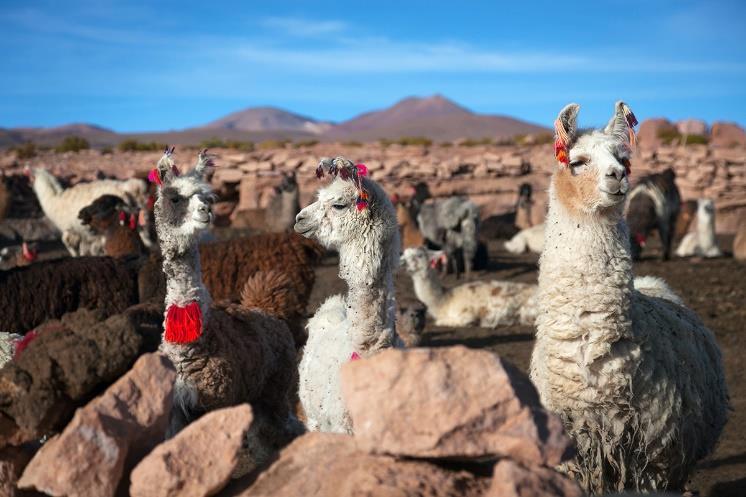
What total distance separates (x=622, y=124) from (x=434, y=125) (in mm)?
127466

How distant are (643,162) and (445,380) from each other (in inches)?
1063

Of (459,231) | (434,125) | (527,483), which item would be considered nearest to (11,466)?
(527,483)

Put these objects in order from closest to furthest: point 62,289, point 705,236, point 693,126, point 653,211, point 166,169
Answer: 1. point 166,169
2. point 62,289
3. point 653,211
4. point 705,236
5. point 693,126

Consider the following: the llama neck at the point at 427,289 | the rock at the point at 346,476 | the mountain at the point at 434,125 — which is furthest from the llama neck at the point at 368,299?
the mountain at the point at 434,125

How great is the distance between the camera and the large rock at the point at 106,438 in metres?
2.96

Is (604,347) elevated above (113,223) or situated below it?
Answer: above

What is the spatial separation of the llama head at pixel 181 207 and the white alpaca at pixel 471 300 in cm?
718

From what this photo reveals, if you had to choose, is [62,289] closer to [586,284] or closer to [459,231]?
[586,284]

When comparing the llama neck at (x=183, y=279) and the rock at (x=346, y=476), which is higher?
the llama neck at (x=183, y=279)

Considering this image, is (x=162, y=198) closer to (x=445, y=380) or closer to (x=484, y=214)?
(x=445, y=380)

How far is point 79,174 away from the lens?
92.6 ft

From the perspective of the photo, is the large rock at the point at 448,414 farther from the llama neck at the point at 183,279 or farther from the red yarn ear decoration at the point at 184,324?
the llama neck at the point at 183,279

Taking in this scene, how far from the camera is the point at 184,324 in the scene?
16.4 ft

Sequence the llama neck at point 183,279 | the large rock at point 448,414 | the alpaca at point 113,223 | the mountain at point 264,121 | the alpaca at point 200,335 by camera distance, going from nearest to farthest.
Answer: the large rock at point 448,414 < the alpaca at point 200,335 < the llama neck at point 183,279 < the alpaca at point 113,223 < the mountain at point 264,121
